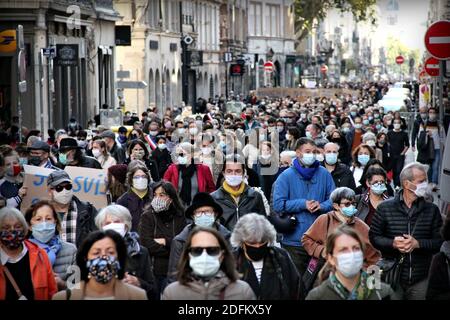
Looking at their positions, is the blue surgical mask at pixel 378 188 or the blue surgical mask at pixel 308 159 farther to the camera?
the blue surgical mask at pixel 308 159

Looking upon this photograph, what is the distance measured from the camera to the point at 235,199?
1338 centimetres

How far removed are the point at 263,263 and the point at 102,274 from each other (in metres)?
1.79

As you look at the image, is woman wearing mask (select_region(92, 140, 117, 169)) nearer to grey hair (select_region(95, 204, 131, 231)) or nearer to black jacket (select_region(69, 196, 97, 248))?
black jacket (select_region(69, 196, 97, 248))

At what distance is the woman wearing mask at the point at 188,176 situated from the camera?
16047mm

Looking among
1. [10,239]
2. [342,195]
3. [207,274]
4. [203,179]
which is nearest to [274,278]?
[207,274]

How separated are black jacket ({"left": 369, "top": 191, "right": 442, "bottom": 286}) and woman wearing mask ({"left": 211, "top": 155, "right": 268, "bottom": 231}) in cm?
208

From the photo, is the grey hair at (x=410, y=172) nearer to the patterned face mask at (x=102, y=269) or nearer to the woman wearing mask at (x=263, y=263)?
the woman wearing mask at (x=263, y=263)

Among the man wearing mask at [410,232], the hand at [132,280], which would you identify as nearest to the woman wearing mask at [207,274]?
the hand at [132,280]

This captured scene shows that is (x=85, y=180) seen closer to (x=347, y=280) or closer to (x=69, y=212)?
(x=69, y=212)

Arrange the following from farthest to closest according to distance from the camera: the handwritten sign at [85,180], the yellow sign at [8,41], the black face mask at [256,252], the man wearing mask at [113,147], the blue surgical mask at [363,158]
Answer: the yellow sign at [8,41], the man wearing mask at [113,147], the blue surgical mask at [363,158], the handwritten sign at [85,180], the black face mask at [256,252]

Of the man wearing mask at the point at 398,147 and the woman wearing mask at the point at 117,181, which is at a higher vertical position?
the woman wearing mask at the point at 117,181

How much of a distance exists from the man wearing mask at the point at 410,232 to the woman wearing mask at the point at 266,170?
25.8ft

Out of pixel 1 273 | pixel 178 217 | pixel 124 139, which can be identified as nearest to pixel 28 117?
pixel 124 139

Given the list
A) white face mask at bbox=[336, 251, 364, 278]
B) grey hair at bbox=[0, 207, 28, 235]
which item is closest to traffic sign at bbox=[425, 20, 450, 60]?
grey hair at bbox=[0, 207, 28, 235]
